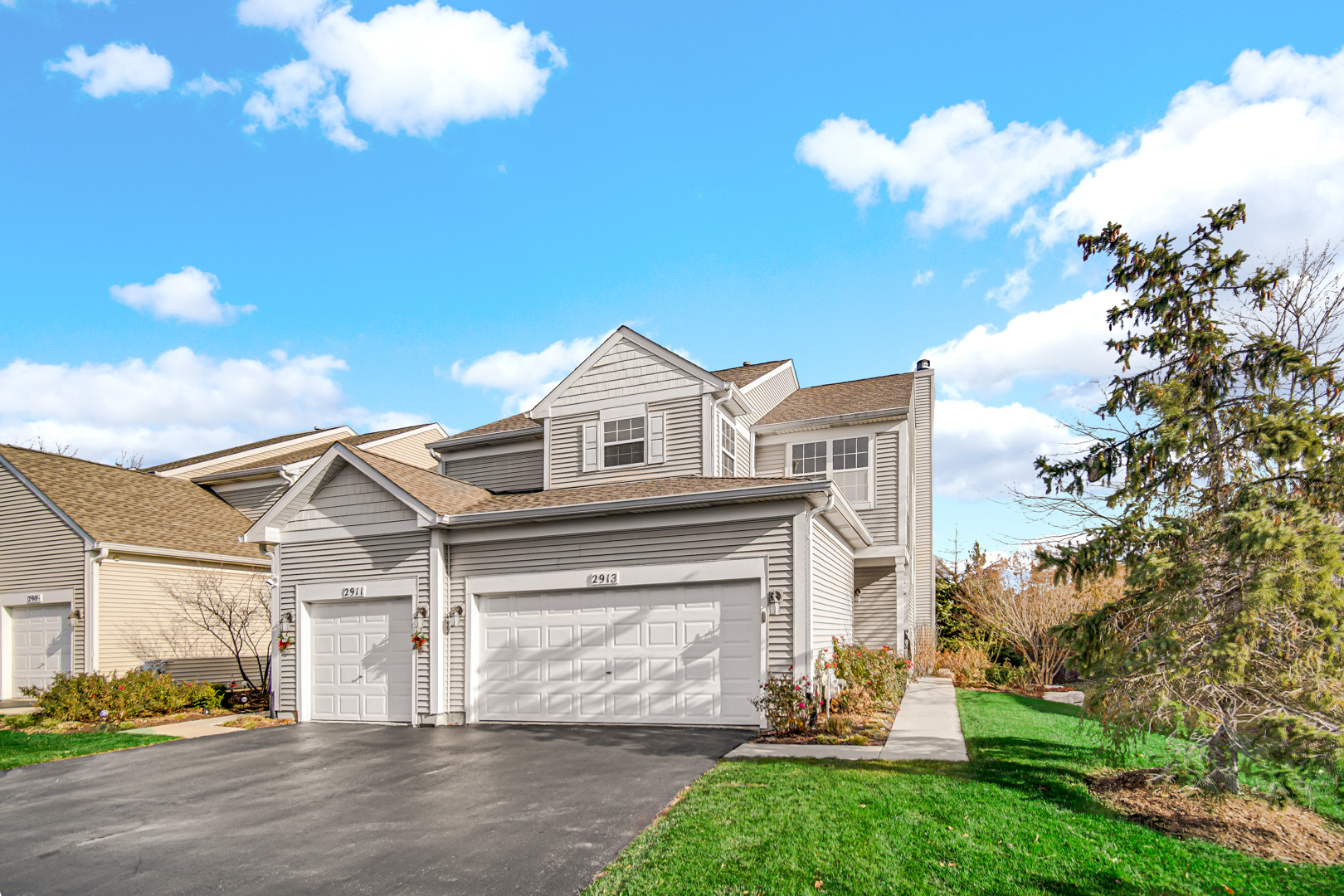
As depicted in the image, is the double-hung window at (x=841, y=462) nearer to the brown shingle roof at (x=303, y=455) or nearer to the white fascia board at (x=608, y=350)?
the white fascia board at (x=608, y=350)

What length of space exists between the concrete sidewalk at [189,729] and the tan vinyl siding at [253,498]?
9.22 m

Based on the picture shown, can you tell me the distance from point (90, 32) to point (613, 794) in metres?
14.7

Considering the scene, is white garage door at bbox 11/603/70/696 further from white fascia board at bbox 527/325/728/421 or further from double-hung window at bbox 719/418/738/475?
double-hung window at bbox 719/418/738/475

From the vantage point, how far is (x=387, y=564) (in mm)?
14172

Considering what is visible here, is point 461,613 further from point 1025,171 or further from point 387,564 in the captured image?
point 1025,171

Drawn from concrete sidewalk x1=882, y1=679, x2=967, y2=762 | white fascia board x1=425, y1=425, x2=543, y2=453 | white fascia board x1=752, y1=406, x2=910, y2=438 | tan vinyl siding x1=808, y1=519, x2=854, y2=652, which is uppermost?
white fascia board x1=752, y1=406, x2=910, y2=438

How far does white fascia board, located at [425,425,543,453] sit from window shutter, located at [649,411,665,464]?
313 cm

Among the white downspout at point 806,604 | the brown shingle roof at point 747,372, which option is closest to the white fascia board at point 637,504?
the white downspout at point 806,604

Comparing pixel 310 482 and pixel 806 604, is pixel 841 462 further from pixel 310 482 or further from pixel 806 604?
pixel 310 482

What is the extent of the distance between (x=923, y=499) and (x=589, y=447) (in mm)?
10312

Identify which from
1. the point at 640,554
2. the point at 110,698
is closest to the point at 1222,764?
the point at 640,554

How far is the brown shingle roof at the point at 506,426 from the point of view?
18.5 meters

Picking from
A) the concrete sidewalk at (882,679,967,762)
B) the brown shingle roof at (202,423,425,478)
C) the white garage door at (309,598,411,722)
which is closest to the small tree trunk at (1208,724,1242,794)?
the concrete sidewalk at (882,679,967,762)

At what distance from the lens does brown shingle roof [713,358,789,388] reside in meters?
18.6
